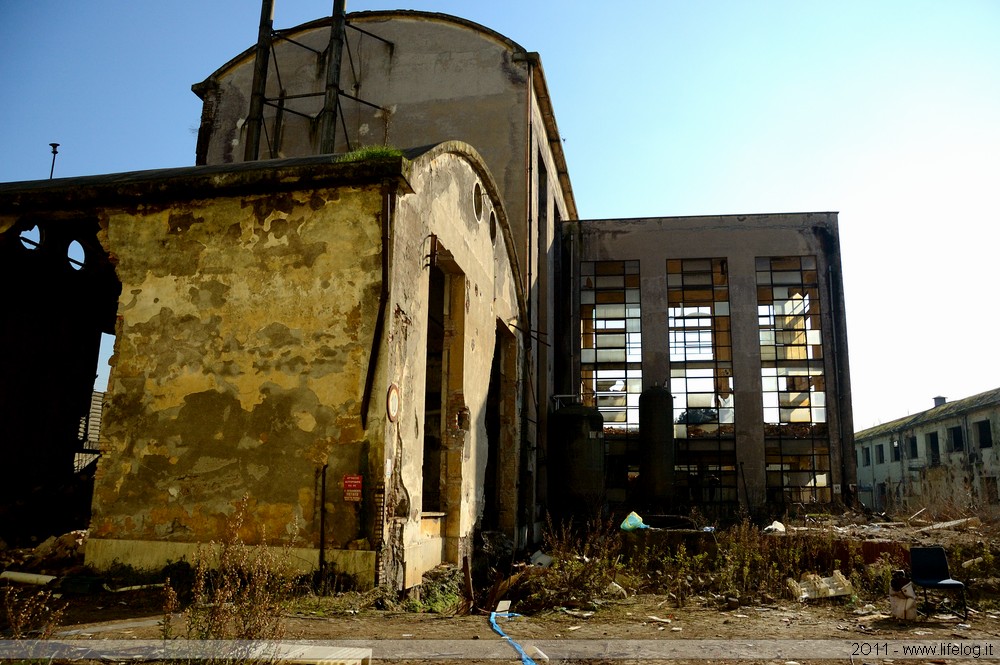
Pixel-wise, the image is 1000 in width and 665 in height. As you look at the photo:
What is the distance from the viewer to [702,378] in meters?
19.8

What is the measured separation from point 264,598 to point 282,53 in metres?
15.8

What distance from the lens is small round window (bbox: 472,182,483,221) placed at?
36.0 feet

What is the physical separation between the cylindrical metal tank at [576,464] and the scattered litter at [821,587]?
7171 millimetres

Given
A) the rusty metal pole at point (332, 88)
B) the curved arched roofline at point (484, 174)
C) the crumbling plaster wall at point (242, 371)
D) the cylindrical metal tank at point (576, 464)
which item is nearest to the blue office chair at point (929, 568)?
the crumbling plaster wall at point (242, 371)

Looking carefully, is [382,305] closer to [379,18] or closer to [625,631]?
[625,631]

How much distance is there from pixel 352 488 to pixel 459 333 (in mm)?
3537

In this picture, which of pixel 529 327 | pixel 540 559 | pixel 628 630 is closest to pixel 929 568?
pixel 628 630

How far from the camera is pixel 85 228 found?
10.5 metres

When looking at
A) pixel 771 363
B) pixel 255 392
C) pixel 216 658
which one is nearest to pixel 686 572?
pixel 255 392

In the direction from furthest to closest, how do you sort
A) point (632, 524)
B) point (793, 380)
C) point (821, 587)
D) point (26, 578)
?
point (793, 380), point (632, 524), point (821, 587), point (26, 578)

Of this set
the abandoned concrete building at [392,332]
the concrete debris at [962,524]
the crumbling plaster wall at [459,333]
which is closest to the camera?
the abandoned concrete building at [392,332]

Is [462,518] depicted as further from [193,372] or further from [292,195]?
[292,195]

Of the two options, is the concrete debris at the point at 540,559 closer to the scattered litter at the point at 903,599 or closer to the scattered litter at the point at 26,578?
the scattered litter at the point at 903,599

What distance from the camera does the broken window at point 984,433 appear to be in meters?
30.7
